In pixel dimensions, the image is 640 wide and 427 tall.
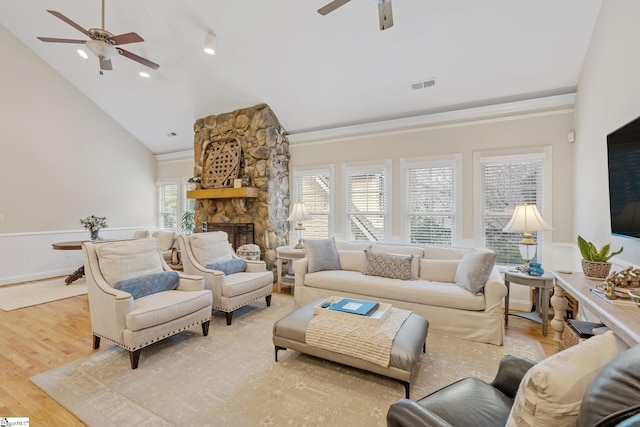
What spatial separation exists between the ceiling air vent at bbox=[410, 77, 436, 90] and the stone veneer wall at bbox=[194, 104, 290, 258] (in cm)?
253

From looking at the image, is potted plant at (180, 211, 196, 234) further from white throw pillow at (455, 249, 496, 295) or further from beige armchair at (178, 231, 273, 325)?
white throw pillow at (455, 249, 496, 295)

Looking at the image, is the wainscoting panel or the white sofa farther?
the wainscoting panel

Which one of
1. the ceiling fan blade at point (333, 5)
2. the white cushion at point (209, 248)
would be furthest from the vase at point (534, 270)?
the white cushion at point (209, 248)

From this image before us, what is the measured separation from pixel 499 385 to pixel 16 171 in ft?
25.4

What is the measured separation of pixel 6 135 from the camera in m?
5.14

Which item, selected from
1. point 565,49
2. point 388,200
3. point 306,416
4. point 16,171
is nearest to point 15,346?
point 306,416

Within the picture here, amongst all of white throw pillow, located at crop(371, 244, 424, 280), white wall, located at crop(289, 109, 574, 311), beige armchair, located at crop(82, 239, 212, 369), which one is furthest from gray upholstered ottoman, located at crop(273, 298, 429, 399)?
white wall, located at crop(289, 109, 574, 311)

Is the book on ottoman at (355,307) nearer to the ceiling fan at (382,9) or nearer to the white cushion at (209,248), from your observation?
the white cushion at (209,248)

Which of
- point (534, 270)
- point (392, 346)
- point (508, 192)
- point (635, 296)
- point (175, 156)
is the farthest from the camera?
point (175, 156)

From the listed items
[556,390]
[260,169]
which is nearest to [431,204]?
[260,169]

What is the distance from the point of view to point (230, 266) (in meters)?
3.88

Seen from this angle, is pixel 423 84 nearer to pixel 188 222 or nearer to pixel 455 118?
pixel 455 118

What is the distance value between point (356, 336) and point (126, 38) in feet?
13.0

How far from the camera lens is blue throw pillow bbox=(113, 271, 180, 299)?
9.12 ft
